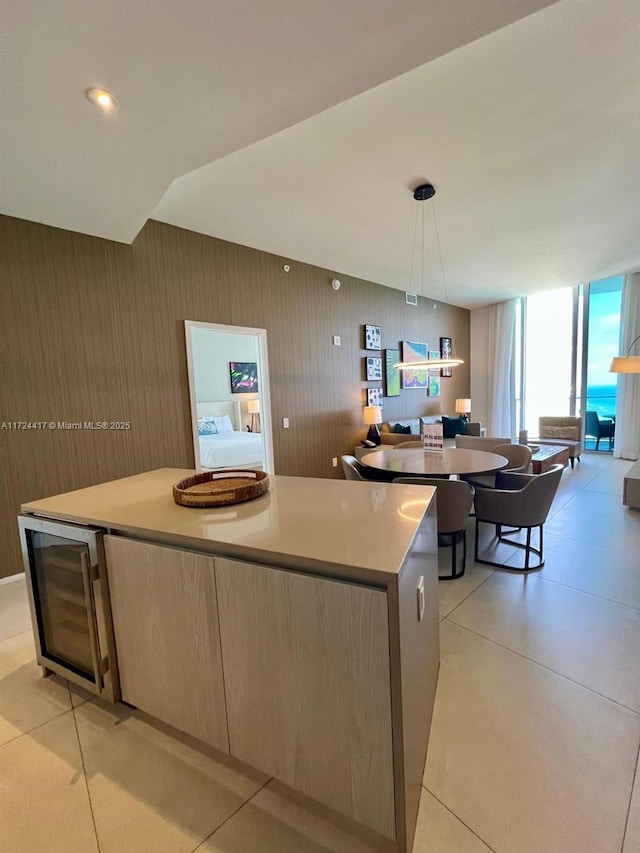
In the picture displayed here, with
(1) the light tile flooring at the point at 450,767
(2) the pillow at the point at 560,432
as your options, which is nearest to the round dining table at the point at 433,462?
(1) the light tile flooring at the point at 450,767

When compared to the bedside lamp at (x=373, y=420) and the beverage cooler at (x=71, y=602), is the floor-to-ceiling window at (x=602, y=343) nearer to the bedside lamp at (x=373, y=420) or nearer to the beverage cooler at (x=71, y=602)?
the bedside lamp at (x=373, y=420)

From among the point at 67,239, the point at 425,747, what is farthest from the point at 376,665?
the point at 67,239

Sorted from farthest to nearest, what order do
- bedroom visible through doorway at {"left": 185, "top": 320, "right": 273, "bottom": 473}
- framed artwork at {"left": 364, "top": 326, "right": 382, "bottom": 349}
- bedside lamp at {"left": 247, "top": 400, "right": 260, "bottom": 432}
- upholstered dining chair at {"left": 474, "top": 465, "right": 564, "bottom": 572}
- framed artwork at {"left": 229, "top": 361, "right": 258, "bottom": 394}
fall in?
bedside lamp at {"left": 247, "top": 400, "right": 260, "bottom": 432} → framed artwork at {"left": 229, "top": 361, "right": 258, "bottom": 394} → framed artwork at {"left": 364, "top": 326, "right": 382, "bottom": 349} → bedroom visible through doorway at {"left": 185, "top": 320, "right": 273, "bottom": 473} → upholstered dining chair at {"left": 474, "top": 465, "right": 564, "bottom": 572}

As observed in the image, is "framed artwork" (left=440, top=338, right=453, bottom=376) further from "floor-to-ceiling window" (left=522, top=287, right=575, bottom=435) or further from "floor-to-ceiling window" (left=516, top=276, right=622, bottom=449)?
"floor-to-ceiling window" (left=522, top=287, right=575, bottom=435)

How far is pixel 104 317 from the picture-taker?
3.28 metres

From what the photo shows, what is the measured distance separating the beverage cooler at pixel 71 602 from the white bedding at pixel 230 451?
3.59 meters

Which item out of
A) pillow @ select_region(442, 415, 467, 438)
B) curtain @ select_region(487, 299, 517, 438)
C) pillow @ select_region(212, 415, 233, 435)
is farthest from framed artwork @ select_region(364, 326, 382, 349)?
curtain @ select_region(487, 299, 517, 438)

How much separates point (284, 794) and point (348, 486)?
113 cm

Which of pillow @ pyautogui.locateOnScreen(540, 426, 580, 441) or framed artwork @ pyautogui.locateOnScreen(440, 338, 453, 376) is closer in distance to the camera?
pillow @ pyautogui.locateOnScreen(540, 426, 580, 441)

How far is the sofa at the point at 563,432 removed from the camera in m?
6.21

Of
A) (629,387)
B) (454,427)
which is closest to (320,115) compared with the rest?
(454,427)

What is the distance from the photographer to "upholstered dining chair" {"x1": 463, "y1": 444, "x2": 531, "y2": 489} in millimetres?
3736

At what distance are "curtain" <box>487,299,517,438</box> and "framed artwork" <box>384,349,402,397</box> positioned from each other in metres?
2.84

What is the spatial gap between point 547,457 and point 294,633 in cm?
510
